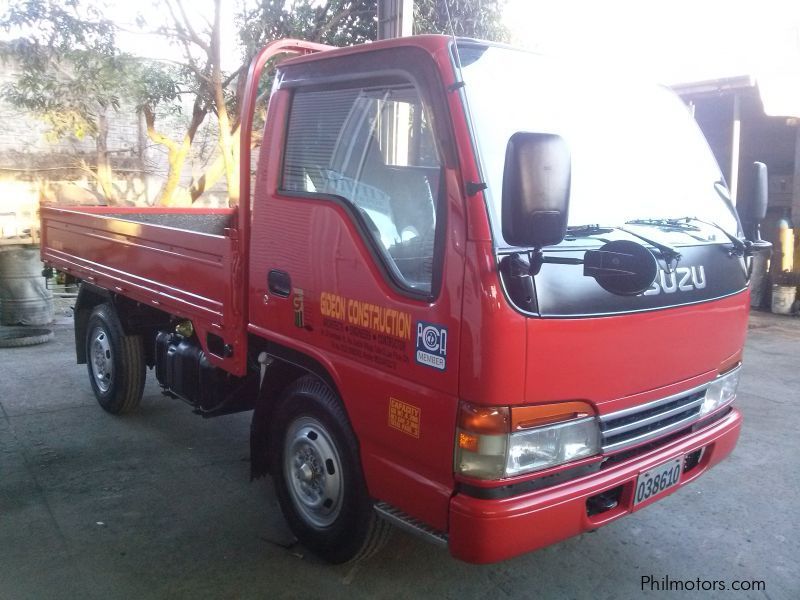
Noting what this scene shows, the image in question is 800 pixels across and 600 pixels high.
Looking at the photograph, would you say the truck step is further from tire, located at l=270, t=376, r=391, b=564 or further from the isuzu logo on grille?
the isuzu logo on grille

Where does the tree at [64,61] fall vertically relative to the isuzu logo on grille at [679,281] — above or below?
above

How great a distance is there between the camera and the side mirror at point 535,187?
80.7 inches

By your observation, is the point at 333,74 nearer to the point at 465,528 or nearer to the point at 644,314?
the point at 644,314

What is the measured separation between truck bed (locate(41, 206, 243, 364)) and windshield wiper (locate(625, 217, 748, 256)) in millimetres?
1925

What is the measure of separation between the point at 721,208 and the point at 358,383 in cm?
191

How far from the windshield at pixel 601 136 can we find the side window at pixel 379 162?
0.78 ft

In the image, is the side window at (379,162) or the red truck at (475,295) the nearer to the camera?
the red truck at (475,295)

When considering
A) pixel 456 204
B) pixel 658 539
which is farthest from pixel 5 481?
pixel 658 539

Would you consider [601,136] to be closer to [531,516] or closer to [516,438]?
[516,438]

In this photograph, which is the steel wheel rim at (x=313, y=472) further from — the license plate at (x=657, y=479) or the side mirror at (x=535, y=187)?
the side mirror at (x=535, y=187)

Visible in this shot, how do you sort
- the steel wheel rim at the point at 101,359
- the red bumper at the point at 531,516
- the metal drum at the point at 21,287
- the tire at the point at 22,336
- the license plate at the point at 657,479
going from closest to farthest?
the red bumper at the point at 531,516, the license plate at the point at 657,479, the steel wheel rim at the point at 101,359, the tire at the point at 22,336, the metal drum at the point at 21,287

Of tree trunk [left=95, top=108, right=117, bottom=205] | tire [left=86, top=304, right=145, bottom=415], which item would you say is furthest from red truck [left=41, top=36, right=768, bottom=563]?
tree trunk [left=95, top=108, right=117, bottom=205]

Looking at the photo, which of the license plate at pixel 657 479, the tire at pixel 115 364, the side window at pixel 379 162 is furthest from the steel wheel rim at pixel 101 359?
the license plate at pixel 657 479

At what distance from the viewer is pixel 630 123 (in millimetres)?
3055
